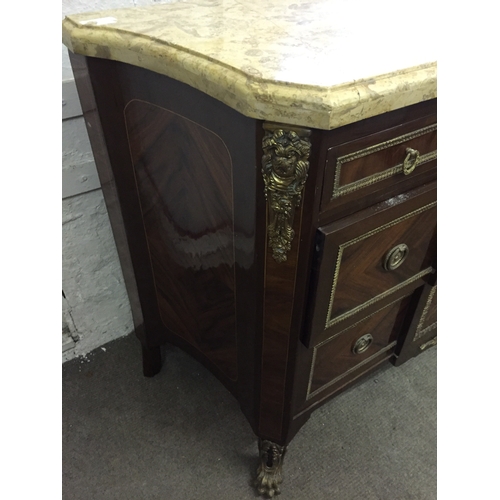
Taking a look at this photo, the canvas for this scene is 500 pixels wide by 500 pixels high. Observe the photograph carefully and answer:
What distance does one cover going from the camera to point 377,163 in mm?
566

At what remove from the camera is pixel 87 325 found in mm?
1257

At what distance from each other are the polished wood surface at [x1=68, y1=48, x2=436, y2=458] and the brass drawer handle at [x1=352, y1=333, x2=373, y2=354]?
0.02 metres

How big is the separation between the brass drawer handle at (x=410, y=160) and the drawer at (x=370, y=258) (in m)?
0.05

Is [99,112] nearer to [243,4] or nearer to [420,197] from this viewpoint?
[243,4]

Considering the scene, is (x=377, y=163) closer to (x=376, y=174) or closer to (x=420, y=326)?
(x=376, y=174)

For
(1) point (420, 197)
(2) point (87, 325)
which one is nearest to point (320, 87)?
(1) point (420, 197)

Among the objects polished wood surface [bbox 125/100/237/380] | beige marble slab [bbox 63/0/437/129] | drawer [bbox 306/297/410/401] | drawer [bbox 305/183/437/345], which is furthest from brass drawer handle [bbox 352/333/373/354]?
beige marble slab [bbox 63/0/437/129]

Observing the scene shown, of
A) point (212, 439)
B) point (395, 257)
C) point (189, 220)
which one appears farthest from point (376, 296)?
point (212, 439)

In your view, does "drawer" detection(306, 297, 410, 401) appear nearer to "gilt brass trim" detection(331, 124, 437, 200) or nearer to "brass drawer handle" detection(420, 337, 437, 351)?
"brass drawer handle" detection(420, 337, 437, 351)

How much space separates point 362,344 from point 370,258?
283mm

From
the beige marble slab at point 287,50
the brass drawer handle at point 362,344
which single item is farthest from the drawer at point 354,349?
the beige marble slab at point 287,50

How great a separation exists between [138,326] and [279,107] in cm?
80

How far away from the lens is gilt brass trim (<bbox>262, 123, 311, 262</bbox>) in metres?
0.49

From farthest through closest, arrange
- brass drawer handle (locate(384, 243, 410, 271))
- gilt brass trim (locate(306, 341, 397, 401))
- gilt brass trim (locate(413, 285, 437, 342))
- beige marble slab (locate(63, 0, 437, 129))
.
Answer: gilt brass trim (locate(413, 285, 437, 342)) → gilt brass trim (locate(306, 341, 397, 401)) → brass drawer handle (locate(384, 243, 410, 271)) → beige marble slab (locate(63, 0, 437, 129))
